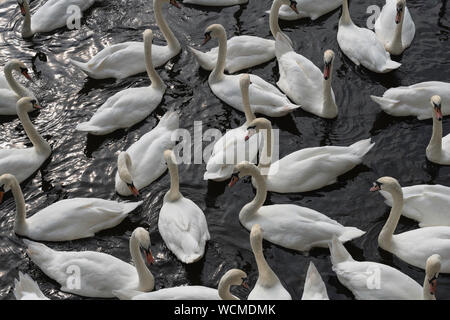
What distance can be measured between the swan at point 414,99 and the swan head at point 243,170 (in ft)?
10.0

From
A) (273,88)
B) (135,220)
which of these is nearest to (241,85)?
(273,88)

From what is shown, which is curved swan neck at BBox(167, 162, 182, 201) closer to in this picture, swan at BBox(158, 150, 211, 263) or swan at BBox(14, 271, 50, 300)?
swan at BBox(158, 150, 211, 263)

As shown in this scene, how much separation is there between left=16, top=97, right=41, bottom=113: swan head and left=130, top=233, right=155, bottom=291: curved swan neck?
12.0 ft

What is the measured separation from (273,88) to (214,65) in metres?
1.38

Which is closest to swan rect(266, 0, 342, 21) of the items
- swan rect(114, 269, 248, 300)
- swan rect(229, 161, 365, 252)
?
swan rect(229, 161, 365, 252)

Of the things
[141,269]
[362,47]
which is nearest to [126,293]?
[141,269]

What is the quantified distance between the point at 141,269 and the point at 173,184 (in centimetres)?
161

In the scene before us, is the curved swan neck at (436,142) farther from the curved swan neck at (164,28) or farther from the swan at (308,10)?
the curved swan neck at (164,28)

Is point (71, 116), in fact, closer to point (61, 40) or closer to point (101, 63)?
point (101, 63)

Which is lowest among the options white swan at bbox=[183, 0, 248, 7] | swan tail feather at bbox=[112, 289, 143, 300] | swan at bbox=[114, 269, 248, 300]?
swan tail feather at bbox=[112, 289, 143, 300]

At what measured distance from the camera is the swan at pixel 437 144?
12305 millimetres

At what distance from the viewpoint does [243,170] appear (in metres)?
11.6

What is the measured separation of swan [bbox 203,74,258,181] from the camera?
1239 centimetres

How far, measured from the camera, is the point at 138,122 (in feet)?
45.3
